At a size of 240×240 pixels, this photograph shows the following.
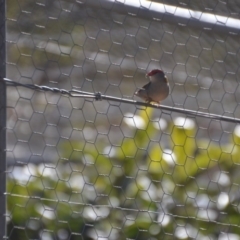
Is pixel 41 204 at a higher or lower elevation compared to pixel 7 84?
lower

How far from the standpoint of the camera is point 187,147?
2.57 m

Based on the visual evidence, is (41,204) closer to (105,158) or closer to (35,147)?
(105,158)

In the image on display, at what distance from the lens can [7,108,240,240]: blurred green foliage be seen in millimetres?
2219

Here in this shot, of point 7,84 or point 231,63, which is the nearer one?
point 7,84

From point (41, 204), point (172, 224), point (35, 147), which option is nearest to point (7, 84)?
point (41, 204)
